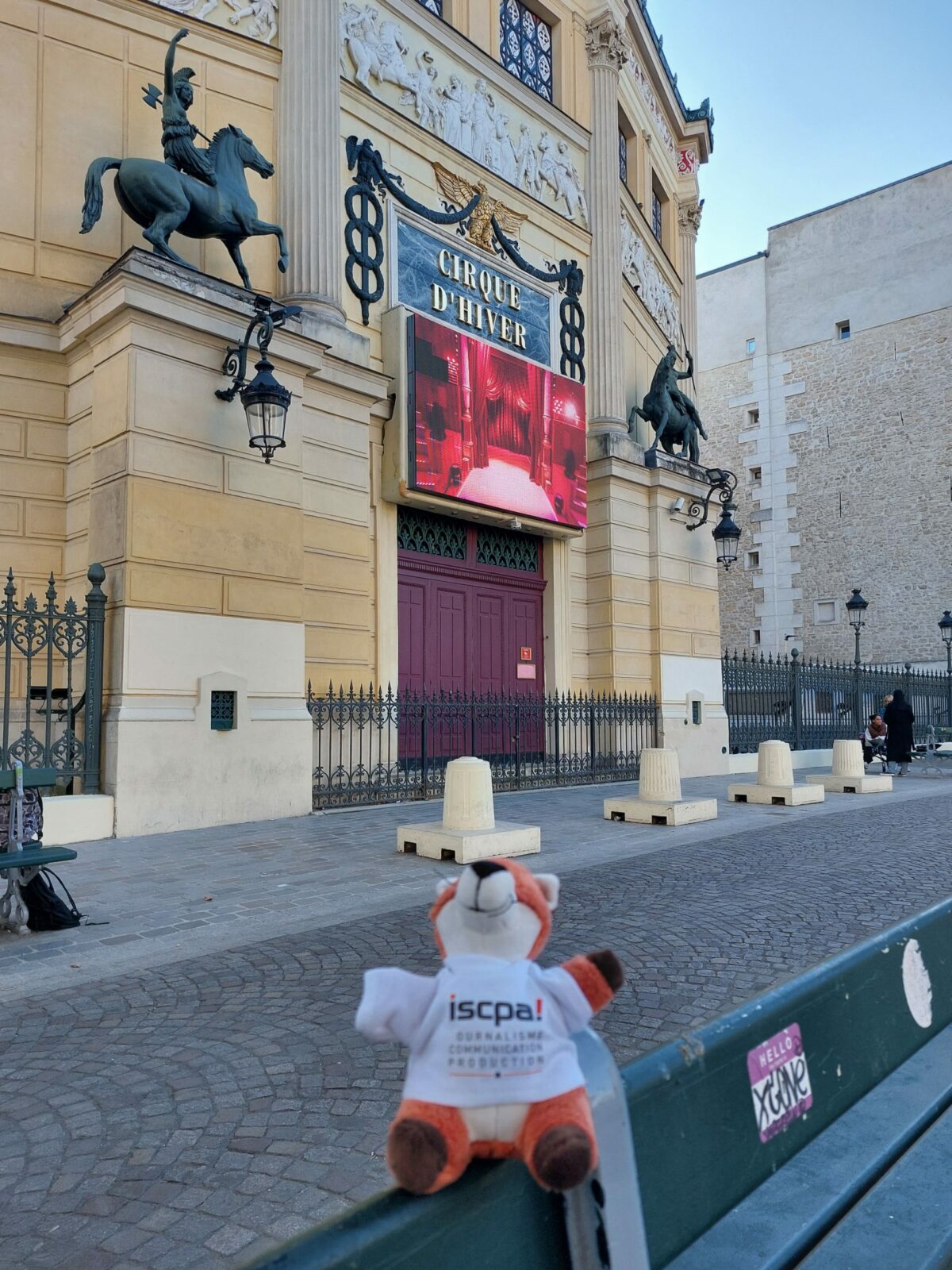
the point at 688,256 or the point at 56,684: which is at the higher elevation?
the point at 688,256

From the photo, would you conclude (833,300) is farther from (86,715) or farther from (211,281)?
(86,715)

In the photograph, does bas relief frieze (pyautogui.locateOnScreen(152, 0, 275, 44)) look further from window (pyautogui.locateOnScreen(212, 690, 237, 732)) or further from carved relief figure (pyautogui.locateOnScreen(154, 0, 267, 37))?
window (pyautogui.locateOnScreen(212, 690, 237, 732))

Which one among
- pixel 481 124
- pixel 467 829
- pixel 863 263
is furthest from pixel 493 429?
pixel 863 263

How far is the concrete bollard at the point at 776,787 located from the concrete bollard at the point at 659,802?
1723 millimetres

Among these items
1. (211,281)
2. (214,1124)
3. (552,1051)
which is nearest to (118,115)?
(211,281)

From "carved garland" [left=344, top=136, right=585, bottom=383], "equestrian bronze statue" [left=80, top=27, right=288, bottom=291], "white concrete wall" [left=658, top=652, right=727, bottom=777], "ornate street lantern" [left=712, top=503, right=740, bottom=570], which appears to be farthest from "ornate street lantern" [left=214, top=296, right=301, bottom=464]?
"white concrete wall" [left=658, top=652, right=727, bottom=777]

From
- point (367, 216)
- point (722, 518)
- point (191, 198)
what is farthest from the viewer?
point (722, 518)

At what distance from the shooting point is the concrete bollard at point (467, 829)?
8258 millimetres

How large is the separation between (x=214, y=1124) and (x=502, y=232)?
53.1ft

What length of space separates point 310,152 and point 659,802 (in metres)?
9.99

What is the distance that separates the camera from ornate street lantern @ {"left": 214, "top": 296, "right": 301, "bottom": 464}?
403 inches

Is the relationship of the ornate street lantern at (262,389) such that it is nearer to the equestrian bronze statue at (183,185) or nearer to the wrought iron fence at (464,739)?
the equestrian bronze statue at (183,185)

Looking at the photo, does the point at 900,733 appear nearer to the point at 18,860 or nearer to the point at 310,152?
the point at 310,152

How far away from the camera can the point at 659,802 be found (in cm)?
1088
